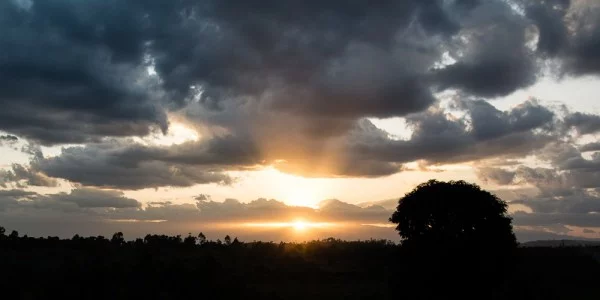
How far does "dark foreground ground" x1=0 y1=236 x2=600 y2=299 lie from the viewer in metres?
49.0

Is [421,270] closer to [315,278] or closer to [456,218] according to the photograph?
[456,218]

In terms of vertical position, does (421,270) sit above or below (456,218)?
below

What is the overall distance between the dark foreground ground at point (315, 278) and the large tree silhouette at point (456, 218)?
1.07 meters

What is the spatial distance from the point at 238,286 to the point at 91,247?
6154 centimetres

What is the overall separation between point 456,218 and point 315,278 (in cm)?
4188

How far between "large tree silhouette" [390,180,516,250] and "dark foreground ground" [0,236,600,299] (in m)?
1.07

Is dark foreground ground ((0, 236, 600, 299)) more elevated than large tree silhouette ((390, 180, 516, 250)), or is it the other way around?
large tree silhouette ((390, 180, 516, 250))

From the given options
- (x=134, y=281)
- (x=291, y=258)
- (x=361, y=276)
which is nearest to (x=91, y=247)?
(x=291, y=258)

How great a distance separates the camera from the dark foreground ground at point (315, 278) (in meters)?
49.0

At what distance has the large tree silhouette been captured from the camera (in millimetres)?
49344

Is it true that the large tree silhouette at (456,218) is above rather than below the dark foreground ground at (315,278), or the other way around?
above

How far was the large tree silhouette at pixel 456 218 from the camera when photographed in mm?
49344

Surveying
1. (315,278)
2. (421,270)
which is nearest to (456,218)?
(421,270)

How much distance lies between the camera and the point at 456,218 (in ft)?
163
